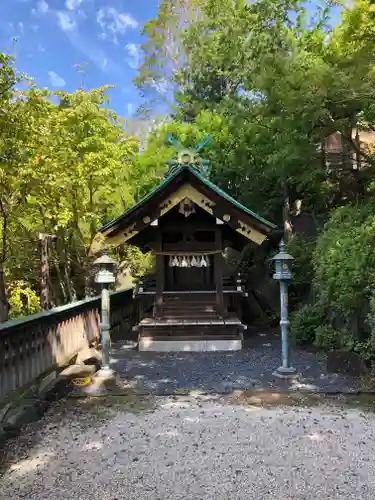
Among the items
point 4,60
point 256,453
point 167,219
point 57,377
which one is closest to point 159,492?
point 256,453

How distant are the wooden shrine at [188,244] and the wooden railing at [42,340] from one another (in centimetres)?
155

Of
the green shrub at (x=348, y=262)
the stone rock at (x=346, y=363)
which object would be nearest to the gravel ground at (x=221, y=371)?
the stone rock at (x=346, y=363)

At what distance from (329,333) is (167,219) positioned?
17.6 feet

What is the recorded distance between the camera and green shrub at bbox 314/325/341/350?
9524 millimetres

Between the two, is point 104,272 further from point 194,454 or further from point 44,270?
point 194,454

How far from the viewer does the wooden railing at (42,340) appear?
536 centimetres

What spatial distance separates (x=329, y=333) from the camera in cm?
967

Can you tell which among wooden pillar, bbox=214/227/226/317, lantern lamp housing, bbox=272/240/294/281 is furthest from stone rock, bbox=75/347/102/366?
lantern lamp housing, bbox=272/240/294/281

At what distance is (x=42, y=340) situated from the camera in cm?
680

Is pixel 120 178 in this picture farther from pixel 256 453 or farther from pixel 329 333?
pixel 256 453

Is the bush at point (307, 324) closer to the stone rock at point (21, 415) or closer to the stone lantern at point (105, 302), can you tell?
the stone lantern at point (105, 302)

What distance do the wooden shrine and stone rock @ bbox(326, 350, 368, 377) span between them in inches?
118

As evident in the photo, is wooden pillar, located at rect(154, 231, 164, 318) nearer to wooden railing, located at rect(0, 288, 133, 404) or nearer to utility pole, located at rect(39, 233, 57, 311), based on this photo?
wooden railing, located at rect(0, 288, 133, 404)

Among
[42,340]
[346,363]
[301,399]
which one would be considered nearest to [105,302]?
[42,340]
